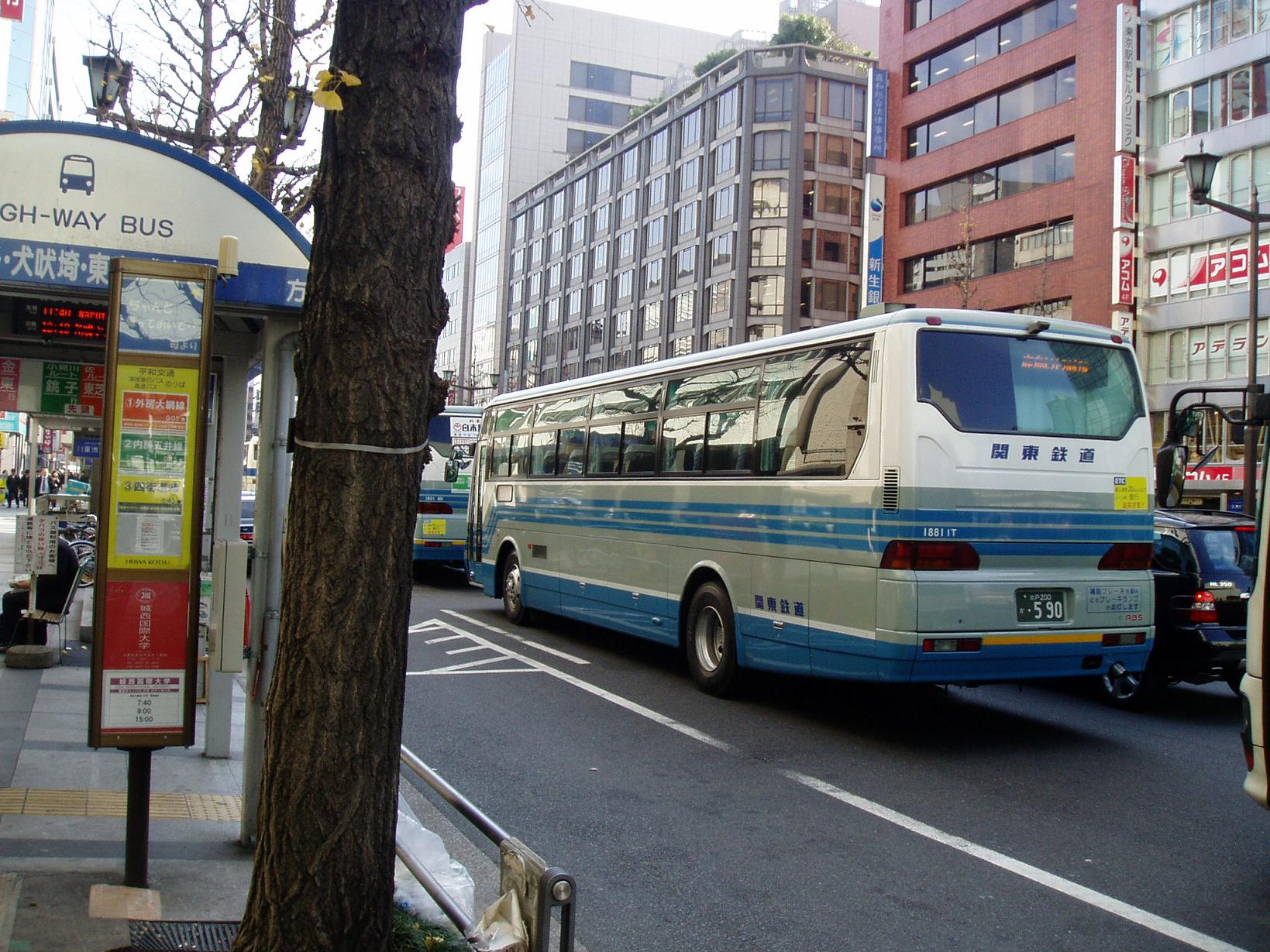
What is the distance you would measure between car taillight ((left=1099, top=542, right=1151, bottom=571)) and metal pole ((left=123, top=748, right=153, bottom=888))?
6478mm

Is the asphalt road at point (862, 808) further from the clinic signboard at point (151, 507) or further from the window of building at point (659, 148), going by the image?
the window of building at point (659, 148)

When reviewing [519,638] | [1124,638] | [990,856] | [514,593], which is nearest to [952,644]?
[1124,638]

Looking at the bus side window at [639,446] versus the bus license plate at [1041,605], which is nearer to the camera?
the bus license plate at [1041,605]

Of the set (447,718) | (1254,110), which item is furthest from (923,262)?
(447,718)

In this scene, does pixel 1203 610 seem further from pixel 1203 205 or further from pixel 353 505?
pixel 1203 205

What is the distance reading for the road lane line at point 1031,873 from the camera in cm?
458

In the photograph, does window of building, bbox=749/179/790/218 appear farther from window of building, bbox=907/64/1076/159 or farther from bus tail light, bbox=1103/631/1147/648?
bus tail light, bbox=1103/631/1147/648

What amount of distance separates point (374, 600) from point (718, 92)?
68.5 metres

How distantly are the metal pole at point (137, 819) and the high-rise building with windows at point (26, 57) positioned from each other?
5750 centimetres

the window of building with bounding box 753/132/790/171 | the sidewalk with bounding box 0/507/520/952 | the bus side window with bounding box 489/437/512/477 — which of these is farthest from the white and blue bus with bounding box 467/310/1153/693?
the window of building with bounding box 753/132/790/171

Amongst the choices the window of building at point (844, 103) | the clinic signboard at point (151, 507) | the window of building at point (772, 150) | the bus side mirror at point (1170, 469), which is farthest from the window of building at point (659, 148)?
the clinic signboard at point (151, 507)

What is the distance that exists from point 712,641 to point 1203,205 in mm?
33357

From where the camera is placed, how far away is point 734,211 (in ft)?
215

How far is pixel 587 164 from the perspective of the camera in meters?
84.1
